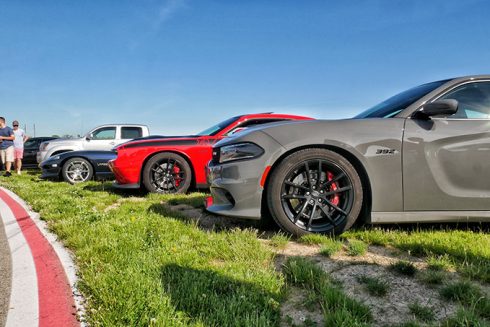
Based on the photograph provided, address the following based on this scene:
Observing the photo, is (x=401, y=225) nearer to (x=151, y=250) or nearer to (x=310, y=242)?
(x=310, y=242)

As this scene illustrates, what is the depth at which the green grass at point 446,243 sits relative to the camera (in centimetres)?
242

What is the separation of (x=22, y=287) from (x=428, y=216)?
10.2ft

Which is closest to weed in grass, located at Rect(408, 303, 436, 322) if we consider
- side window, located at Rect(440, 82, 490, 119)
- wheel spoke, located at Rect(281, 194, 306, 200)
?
wheel spoke, located at Rect(281, 194, 306, 200)

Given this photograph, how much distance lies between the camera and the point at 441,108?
3012mm

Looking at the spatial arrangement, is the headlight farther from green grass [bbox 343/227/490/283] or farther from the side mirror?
the side mirror

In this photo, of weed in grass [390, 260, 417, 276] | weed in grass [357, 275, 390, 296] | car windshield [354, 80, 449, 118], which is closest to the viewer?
weed in grass [357, 275, 390, 296]

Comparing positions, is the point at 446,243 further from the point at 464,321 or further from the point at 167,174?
the point at 167,174

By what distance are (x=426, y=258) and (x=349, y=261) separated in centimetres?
58

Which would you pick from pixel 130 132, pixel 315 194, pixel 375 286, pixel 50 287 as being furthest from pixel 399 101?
pixel 130 132

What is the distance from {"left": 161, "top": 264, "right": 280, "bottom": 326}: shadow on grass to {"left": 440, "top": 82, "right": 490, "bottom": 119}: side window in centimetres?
257

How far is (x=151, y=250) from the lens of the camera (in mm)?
2830

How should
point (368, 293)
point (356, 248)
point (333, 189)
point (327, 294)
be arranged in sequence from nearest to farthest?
point (327, 294) < point (368, 293) < point (356, 248) < point (333, 189)

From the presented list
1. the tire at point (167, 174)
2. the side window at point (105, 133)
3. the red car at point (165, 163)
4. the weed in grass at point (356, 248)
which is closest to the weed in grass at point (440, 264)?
the weed in grass at point (356, 248)

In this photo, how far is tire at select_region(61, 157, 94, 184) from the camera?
353 inches
